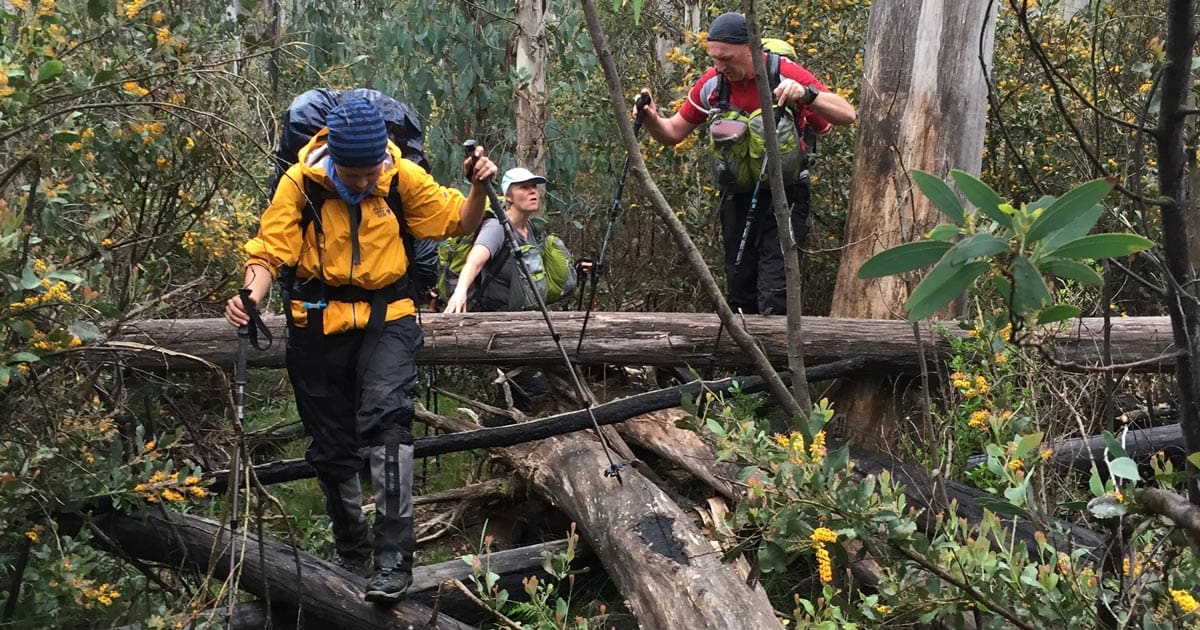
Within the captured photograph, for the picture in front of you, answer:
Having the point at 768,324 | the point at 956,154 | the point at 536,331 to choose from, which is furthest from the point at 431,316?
the point at 956,154

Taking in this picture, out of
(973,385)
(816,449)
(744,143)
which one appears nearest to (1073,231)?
(816,449)

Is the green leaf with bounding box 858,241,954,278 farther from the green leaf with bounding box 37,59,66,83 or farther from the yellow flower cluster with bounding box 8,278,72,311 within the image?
the green leaf with bounding box 37,59,66,83

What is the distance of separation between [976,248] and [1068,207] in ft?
0.42

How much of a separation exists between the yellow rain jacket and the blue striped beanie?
0.20 metres

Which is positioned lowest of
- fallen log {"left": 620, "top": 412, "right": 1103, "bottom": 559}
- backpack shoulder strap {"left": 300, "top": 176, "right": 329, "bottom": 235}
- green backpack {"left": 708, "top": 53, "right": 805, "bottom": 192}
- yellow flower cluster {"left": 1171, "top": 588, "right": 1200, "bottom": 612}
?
fallen log {"left": 620, "top": 412, "right": 1103, "bottom": 559}

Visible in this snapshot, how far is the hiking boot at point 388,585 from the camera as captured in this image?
4.19 meters

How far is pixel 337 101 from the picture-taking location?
4.68 m

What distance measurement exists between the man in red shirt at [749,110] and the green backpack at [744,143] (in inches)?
2.0

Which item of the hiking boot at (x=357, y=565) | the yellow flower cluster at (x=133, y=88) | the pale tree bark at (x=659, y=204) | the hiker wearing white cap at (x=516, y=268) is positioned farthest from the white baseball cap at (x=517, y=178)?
the pale tree bark at (x=659, y=204)

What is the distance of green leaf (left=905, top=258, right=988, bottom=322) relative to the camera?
1.15 meters

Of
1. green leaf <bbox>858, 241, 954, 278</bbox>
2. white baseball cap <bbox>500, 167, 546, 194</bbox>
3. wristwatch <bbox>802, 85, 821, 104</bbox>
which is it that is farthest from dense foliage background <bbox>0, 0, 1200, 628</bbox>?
white baseball cap <bbox>500, 167, 546, 194</bbox>

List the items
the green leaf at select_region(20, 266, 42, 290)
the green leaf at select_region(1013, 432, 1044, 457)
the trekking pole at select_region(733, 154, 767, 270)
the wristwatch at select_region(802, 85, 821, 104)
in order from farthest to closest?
1. the trekking pole at select_region(733, 154, 767, 270)
2. the wristwatch at select_region(802, 85, 821, 104)
3. the green leaf at select_region(20, 266, 42, 290)
4. the green leaf at select_region(1013, 432, 1044, 457)

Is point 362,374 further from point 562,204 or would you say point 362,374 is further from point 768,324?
point 562,204

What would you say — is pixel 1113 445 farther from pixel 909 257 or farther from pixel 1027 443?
pixel 909 257
